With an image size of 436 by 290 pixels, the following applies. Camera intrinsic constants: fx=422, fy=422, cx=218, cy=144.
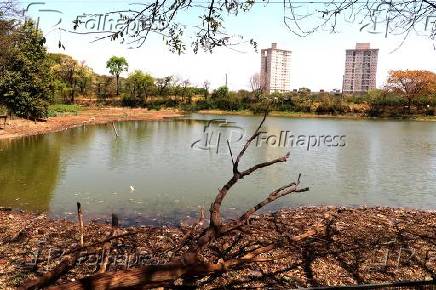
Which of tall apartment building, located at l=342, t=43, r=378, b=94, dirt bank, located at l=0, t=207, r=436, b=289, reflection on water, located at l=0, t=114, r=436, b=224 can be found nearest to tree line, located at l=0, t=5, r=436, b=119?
reflection on water, located at l=0, t=114, r=436, b=224

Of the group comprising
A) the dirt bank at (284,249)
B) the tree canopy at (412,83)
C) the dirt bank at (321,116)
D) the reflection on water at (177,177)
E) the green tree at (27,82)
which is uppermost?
the tree canopy at (412,83)

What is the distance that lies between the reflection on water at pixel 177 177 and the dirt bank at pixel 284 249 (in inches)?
71.7

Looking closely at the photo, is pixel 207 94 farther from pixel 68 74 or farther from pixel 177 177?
pixel 177 177

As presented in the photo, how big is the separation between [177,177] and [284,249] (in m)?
7.58

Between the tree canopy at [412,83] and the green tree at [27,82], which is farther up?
the tree canopy at [412,83]

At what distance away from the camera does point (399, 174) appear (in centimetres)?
1406

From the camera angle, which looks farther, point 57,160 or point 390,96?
point 390,96

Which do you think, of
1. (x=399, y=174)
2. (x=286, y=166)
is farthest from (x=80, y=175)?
(x=399, y=174)

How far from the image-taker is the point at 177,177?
12.9 meters

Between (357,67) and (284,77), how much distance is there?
5888 centimetres

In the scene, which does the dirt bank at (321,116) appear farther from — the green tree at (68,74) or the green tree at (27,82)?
the green tree at (27,82)

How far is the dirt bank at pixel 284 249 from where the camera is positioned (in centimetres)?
475

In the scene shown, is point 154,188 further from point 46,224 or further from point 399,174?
point 399,174

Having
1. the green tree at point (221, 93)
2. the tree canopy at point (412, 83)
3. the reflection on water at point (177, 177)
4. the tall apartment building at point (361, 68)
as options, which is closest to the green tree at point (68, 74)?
the green tree at point (221, 93)
